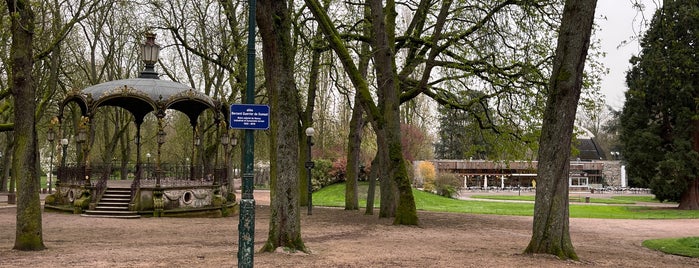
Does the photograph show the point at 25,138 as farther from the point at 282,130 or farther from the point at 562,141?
the point at 562,141

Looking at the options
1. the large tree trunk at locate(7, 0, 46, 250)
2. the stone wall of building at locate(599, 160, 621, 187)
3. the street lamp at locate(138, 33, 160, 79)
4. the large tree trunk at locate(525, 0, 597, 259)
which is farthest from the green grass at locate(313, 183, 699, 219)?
the stone wall of building at locate(599, 160, 621, 187)

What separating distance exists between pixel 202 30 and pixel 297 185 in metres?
21.5

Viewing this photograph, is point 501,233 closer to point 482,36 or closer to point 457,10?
point 482,36

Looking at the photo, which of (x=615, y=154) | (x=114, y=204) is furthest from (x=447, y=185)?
(x=615, y=154)

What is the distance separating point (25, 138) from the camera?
11.5m

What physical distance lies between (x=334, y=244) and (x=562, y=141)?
5.50 meters

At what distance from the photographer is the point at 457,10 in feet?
65.5

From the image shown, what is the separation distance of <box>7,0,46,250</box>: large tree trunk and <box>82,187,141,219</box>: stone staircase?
32.7 ft

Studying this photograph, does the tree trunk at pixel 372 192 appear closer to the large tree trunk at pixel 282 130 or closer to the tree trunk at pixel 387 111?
the tree trunk at pixel 387 111

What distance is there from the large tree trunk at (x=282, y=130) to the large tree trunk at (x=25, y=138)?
470 cm

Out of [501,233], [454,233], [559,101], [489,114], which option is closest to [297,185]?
[559,101]

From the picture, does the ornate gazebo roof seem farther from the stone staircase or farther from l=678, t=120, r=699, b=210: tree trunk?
l=678, t=120, r=699, b=210: tree trunk

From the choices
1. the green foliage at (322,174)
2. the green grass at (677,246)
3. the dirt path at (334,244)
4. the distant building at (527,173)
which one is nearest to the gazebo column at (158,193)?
the dirt path at (334,244)

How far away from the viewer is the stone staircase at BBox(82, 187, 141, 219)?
2161 cm
